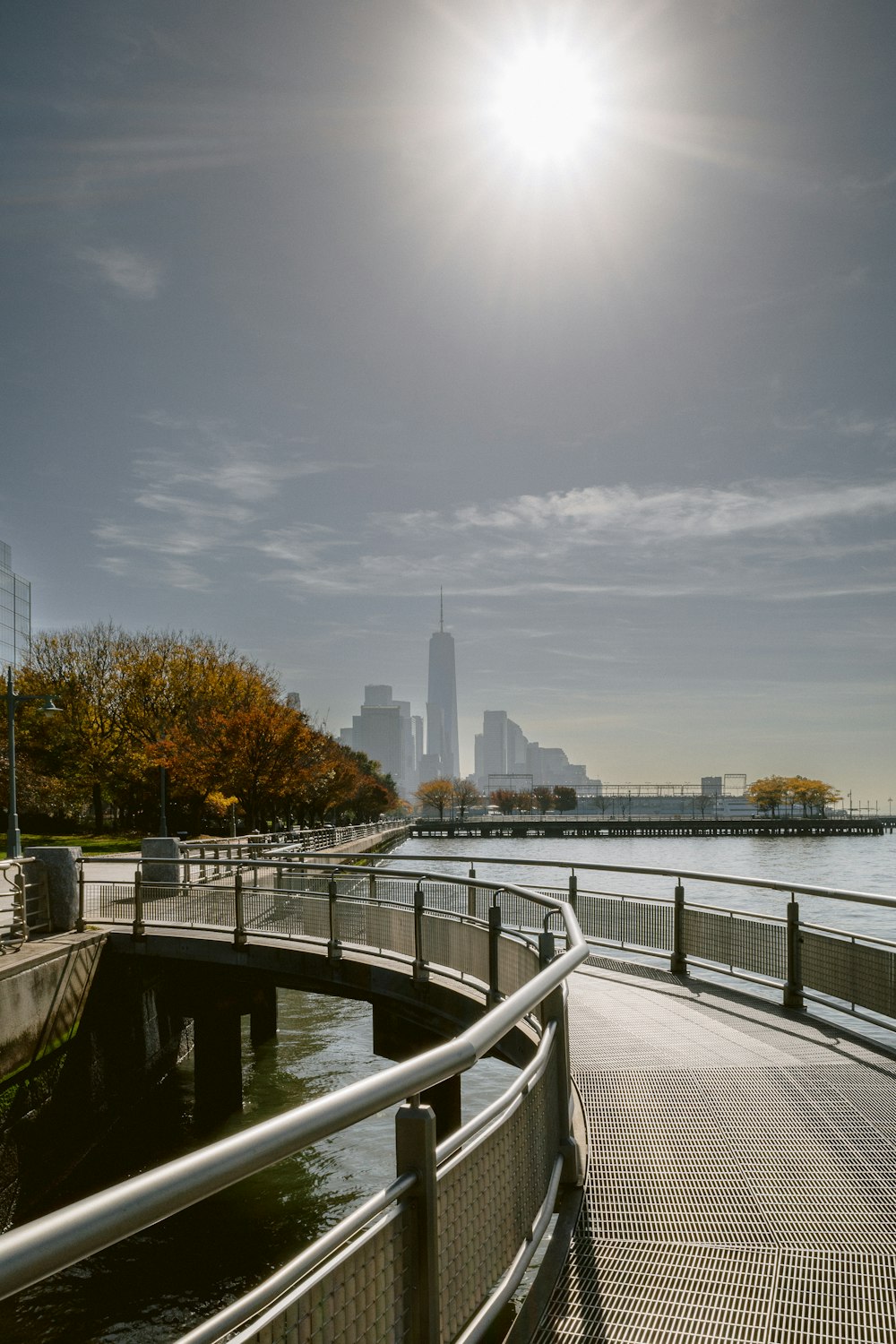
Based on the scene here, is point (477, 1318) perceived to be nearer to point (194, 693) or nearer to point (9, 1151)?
point (9, 1151)

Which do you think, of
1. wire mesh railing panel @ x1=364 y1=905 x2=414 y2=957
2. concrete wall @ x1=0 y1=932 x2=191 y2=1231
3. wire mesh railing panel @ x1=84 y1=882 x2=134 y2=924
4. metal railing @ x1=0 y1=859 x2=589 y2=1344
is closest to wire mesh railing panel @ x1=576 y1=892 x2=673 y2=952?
wire mesh railing panel @ x1=364 y1=905 x2=414 y2=957

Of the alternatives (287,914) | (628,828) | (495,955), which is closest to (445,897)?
(495,955)

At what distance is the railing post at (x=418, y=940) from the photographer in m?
11.6

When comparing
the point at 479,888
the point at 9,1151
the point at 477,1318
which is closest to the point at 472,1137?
the point at 477,1318

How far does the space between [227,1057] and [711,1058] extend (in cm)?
1053

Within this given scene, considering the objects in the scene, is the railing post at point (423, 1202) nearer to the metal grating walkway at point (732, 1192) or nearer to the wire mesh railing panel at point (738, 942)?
the metal grating walkway at point (732, 1192)

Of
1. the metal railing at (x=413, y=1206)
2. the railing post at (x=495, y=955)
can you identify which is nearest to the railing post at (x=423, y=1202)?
the metal railing at (x=413, y=1206)

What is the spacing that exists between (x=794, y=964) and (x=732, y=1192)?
494cm

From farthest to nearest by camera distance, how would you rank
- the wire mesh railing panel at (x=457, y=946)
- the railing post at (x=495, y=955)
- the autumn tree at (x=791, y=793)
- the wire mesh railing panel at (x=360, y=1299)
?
1. the autumn tree at (x=791, y=793)
2. the wire mesh railing panel at (x=457, y=946)
3. the railing post at (x=495, y=955)
4. the wire mesh railing panel at (x=360, y=1299)

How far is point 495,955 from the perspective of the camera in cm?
954

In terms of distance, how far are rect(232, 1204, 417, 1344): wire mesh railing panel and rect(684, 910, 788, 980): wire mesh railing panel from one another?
7.97 meters

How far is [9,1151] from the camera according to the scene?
12.9 meters

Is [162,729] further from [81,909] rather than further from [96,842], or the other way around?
[81,909]

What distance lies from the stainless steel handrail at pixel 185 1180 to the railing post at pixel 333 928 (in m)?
11.2
